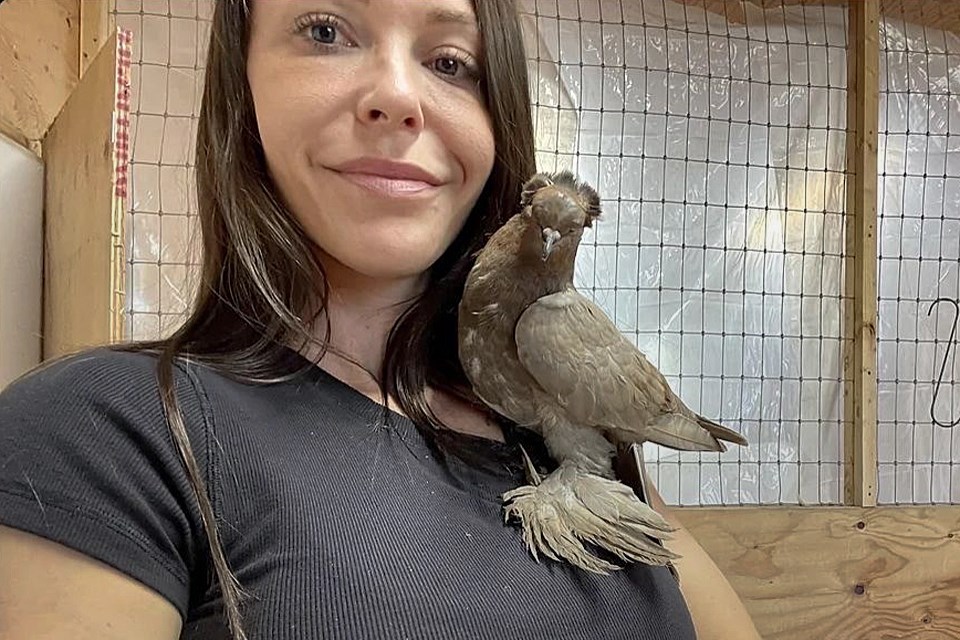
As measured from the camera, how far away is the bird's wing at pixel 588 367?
0.69 m

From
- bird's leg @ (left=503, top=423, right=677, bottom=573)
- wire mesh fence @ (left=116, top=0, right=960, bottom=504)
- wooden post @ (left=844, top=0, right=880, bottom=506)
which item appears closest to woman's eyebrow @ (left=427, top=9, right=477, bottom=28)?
bird's leg @ (left=503, top=423, right=677, bottom=573)

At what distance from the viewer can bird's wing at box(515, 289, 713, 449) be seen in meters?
0.69

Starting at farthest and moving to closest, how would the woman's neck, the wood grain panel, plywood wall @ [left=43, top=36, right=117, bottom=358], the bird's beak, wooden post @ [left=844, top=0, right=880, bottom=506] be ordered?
wooden post @ [left=844, top=0, right=880, bottom=506] → the wood grain panel → plywood wall @ [left=43, top=36, right=117, bottom=358] → the woman's neck → the bird's beak

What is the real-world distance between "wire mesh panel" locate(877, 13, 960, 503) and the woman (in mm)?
1079

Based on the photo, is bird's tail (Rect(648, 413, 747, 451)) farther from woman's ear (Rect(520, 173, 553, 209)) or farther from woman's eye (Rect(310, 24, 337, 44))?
woman's eye (Rect(310, 24, 337, 44))

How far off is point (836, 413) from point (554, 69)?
880 mm

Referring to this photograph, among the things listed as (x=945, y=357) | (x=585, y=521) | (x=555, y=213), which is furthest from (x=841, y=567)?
(x=555, y=213)

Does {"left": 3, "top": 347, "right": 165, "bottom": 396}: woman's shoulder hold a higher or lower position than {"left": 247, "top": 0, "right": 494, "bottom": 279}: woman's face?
lower

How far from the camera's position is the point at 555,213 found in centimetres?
66

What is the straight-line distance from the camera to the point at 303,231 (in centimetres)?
75

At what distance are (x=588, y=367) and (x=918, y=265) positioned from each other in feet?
4.53

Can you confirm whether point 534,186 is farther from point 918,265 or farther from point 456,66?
point 918,265

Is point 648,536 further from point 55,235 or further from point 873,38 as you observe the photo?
point 873,38

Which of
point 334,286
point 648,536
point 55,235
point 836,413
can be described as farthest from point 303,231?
point 836,413
